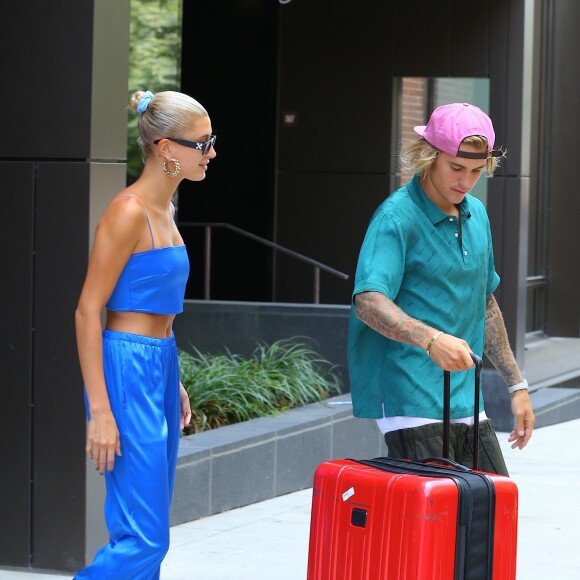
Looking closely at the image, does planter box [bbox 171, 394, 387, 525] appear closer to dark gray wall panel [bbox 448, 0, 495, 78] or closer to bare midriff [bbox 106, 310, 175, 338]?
bare midriff [bbox 106, 310, 175, 338]

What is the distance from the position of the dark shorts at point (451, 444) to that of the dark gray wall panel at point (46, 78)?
2292 millimetres

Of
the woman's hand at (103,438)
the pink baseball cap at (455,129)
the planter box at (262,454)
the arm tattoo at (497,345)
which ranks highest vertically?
the pink baseball cap at (455,129)

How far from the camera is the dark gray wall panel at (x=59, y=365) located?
5789 millimetres

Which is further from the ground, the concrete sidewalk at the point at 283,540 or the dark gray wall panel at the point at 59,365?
the dark gray wall panel at the point at 59,365

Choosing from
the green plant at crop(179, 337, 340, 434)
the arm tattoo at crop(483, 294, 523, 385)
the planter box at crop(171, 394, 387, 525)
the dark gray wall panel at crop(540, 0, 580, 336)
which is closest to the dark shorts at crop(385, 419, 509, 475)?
the arm tattoo at crop(483, 294, 523, 385)

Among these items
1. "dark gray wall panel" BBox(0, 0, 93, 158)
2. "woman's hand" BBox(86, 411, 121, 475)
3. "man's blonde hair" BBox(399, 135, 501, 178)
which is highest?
"dark gray wall panel" BBox(0, 0, 93, 158)

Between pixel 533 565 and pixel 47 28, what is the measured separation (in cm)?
352

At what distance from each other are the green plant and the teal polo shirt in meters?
4.09

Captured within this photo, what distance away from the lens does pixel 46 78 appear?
5.83 metres

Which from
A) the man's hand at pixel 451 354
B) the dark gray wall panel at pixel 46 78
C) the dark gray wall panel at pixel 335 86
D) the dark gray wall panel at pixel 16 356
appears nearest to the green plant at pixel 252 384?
the dark gray wall panel at pixel 16 356

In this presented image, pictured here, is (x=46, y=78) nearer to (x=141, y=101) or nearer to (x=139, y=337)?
(x=141, y=101)

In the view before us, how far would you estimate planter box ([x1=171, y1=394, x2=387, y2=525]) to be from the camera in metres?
7.34

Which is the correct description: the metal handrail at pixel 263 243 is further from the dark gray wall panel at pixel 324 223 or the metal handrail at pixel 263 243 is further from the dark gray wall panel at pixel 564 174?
the dark gray wall panel at pixel 564 174

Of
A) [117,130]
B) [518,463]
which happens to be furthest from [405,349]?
[518,463]
